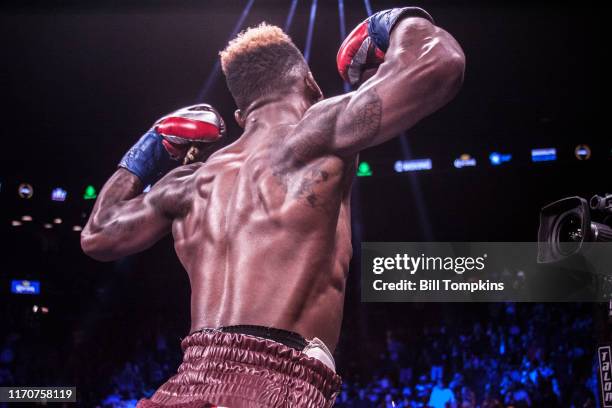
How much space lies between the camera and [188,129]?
6.63 feet

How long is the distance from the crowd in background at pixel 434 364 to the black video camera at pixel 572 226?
3.00m

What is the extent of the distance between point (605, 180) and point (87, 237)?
756 centimetres

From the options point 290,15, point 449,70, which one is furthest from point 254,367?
point 290,15

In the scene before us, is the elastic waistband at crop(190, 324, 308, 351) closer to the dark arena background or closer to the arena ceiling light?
the dark arena background

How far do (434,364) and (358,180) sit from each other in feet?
8.89

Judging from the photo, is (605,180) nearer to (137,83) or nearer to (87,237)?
(137,83)

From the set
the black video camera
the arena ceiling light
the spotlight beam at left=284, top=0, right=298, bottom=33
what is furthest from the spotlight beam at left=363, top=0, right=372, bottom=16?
the arena ceiling light

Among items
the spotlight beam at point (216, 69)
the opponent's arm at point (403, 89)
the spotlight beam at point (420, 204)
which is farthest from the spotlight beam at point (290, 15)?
the opponent's arm at point (403, 89)

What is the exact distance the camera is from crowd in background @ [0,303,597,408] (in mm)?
6668

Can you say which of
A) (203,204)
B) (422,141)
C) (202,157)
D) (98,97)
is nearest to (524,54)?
(422,141)

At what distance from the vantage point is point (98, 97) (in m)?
7.40

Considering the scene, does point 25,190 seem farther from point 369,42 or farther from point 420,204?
point 369,42

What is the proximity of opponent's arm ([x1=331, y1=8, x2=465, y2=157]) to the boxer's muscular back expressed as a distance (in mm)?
55

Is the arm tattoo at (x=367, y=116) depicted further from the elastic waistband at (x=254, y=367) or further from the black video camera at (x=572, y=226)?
the black video camera at (x=572, y=226)
